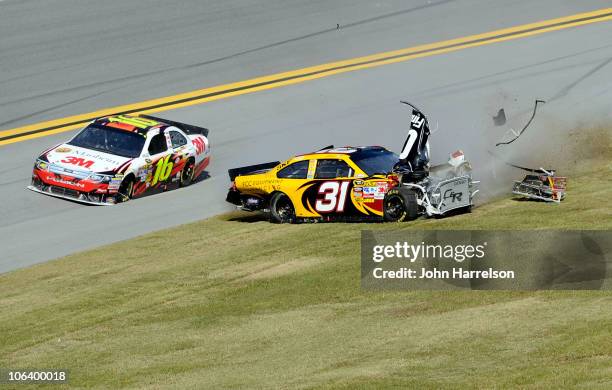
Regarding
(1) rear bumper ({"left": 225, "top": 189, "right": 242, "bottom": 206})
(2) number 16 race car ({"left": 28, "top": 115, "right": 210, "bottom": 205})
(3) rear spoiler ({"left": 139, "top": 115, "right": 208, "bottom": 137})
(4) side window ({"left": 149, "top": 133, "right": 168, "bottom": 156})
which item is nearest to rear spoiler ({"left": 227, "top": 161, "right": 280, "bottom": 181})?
(1) rear bumper ({"left": 225, "top": 189, "right": 242, "bottom": 206})

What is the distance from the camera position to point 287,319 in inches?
766

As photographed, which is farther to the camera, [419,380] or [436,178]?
[436,178]

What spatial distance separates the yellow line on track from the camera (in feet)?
105

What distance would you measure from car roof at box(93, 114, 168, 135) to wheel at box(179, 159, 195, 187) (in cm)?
106

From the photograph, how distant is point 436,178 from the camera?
977 inches

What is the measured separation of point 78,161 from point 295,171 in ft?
16.8

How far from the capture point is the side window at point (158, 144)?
2793 centimetres

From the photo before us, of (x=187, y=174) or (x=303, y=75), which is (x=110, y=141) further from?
(x=303, y=75)

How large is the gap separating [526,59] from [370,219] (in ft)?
43.7

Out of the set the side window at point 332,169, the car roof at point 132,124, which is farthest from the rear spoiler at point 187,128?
the side window at point 332,169

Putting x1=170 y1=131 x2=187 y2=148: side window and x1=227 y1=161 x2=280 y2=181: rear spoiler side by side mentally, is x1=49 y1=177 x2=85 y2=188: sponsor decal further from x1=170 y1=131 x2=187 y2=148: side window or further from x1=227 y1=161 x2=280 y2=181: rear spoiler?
x1=227 y1=161 x2=280 y2=181: rear spoiler

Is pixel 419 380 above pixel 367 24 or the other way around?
the other way around

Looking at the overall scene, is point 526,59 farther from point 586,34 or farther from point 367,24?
point 367,24

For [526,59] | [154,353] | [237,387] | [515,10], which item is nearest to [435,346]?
[237,387]
